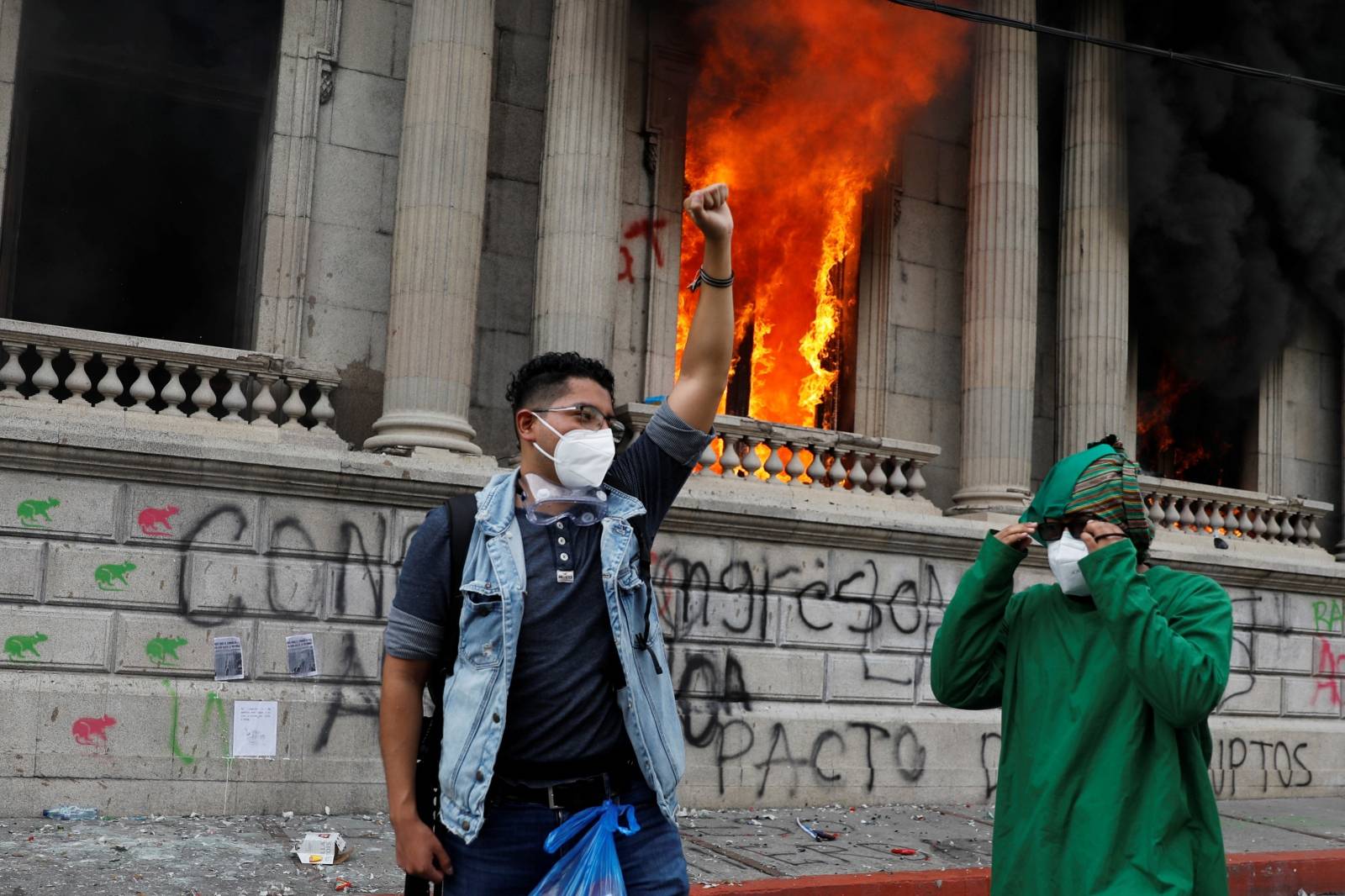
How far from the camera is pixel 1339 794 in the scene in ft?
42.4

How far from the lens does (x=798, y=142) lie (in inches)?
525

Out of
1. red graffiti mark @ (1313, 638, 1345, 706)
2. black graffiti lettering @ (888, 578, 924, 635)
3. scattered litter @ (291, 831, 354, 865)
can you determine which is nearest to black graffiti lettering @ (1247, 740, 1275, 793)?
red graffiti mark @ (1313, 638, 1345, 706)

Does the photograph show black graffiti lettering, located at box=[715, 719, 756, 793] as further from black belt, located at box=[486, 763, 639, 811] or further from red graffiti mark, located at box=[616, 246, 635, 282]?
black belt, located at box=[486, 763, 639, 811]

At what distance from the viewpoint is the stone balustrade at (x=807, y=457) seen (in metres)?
11.1

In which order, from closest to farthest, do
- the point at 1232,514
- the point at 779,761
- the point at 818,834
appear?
the point at 818,834
the point at 779,761
the point at 1232,514

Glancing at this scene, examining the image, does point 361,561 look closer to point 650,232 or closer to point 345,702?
point 345,702

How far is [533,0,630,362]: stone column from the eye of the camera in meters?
10.6

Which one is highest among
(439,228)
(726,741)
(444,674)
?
(439,228)

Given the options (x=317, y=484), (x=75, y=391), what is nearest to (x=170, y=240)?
(x=75, y=391)

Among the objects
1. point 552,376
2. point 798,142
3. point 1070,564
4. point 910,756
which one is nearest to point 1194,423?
point 798,142

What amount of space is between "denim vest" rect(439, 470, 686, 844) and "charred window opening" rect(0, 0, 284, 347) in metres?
8.65

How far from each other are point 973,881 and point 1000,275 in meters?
6.70

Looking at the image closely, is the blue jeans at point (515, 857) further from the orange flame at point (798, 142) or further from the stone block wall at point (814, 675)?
the orange flame at point (798, 142)

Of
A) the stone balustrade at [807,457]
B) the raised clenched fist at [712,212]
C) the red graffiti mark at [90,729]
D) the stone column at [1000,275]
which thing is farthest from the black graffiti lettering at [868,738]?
the raised clenched fist at [712,212]
